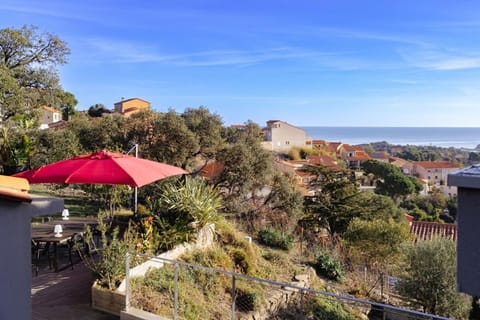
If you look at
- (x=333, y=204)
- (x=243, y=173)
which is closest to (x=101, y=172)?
(x=243, y=173)

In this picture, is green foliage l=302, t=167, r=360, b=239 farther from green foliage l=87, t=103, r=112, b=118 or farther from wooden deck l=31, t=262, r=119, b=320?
green foliage l=87, t=103, r=112, b=118

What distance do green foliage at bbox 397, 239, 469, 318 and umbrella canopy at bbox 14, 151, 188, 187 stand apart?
7204mm

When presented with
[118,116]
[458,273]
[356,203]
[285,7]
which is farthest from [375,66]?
[458,273]

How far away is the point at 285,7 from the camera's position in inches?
710

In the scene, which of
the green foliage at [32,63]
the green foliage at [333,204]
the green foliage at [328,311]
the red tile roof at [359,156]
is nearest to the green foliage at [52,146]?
the green foliage at [32,63]

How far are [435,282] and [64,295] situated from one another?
8.45m

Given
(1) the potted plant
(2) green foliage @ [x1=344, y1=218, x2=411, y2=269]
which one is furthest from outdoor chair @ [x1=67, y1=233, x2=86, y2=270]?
(2) green foliage @ [x1=344, y1=218, x2=411, y2=269]

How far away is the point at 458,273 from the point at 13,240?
2.23 meters

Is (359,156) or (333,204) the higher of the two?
(359,156)

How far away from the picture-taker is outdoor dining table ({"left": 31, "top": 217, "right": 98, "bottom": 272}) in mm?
7336

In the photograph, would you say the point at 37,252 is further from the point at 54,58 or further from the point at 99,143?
the point at 54,58

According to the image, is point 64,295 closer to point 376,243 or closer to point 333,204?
point 376,243

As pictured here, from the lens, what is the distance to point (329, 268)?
10.3m

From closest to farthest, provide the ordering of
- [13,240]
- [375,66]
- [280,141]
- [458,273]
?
[458,273] < [13,240] < [375,66] < [280,141]
